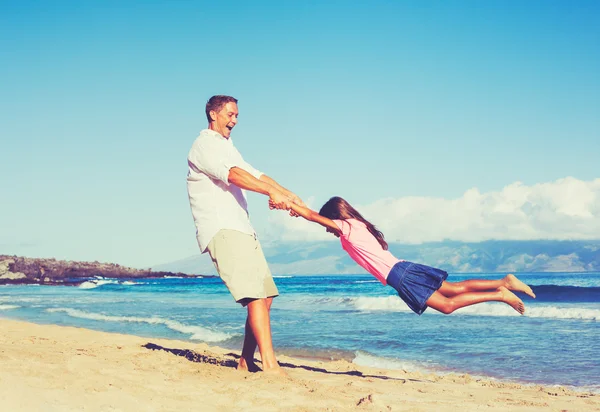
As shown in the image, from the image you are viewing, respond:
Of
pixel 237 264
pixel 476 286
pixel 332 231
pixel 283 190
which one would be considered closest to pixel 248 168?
pixel 283 190

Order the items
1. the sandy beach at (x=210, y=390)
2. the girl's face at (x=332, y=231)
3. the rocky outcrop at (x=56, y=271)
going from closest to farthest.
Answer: the sandy beach at (x=210, y=390) → the girl's face at (x=332, y=231) → the rocky outcrop at (x=56, y=271)

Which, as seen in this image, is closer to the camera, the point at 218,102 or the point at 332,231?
the point at 218,102

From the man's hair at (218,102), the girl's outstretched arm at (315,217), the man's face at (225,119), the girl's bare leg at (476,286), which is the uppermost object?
the man's hair at (218,102)

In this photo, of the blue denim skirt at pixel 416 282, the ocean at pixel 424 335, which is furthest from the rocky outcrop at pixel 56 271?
the blue denim skirt at pixel 416 282

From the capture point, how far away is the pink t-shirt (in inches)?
190

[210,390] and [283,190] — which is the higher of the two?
[283,190]

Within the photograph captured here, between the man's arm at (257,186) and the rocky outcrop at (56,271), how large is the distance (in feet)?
144

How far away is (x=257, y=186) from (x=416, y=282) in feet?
5.22

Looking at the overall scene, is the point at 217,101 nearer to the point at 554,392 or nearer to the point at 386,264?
the point at 386,264

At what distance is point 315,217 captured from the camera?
4695 mm

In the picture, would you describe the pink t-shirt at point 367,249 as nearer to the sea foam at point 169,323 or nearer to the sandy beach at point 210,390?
the sandy beach at point 210,390

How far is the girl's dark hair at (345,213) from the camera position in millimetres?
4945

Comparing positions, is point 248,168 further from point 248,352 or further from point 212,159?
point 248,352

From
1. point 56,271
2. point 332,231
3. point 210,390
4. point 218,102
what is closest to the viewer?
point 210,390
